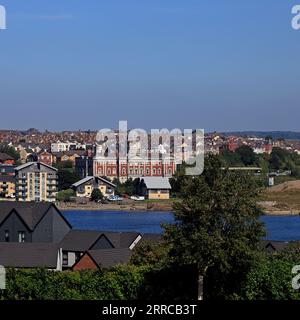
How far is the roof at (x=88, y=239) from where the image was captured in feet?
26.7

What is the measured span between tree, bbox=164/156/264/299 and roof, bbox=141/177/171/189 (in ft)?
61.9

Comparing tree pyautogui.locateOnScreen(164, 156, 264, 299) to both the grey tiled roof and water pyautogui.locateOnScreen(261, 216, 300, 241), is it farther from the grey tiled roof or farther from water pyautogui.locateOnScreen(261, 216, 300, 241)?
water pyautogui.locateOnScreen(261, 216, 300, 241)

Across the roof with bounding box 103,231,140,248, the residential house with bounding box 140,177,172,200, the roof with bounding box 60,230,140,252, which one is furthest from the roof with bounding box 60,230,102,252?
the residential house with bounding box 140,177,172,200

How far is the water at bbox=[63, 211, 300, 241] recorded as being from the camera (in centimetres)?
1458

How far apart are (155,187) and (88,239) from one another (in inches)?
618

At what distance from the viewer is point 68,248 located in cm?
812

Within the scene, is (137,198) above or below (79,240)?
below

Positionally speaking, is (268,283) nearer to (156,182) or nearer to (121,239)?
(121,239)

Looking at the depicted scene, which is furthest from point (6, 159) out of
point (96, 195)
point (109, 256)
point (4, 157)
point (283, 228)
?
point (109, 256)

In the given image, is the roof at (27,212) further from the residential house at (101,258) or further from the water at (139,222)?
the water at (139,222)

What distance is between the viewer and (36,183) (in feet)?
77.5

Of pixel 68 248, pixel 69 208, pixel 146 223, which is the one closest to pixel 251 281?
pixel 68 248
